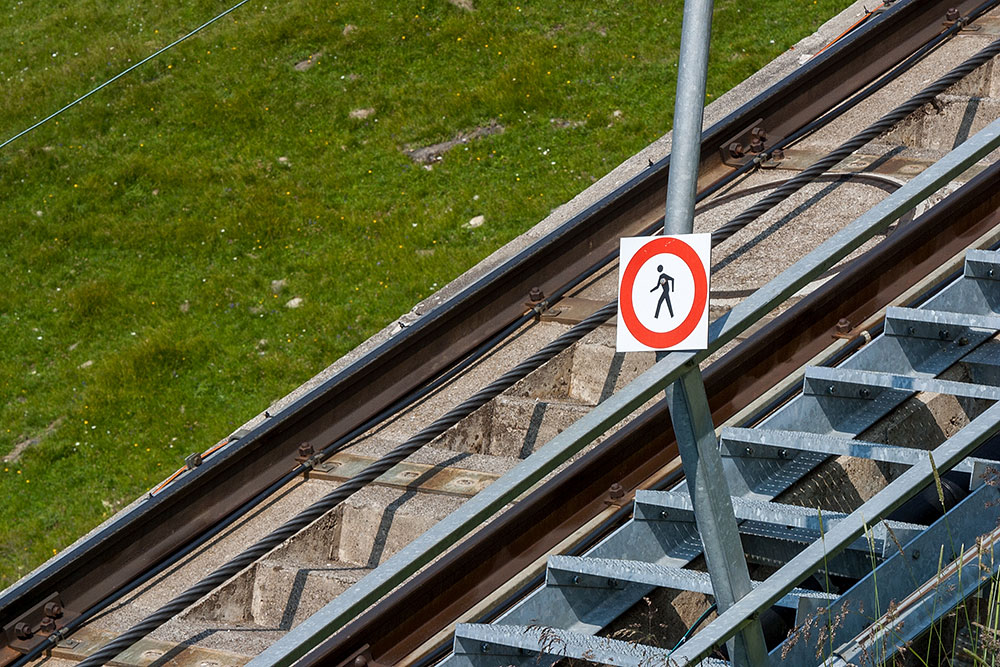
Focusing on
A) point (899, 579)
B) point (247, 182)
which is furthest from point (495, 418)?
point (247, 182)

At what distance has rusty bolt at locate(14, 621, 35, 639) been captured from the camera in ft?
15.7

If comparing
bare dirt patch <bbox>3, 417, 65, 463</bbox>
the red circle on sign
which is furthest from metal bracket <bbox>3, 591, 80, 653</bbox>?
bare dirt patch <bbox>3, 417, 65, 463</bbox>

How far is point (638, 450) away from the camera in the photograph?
4402mm

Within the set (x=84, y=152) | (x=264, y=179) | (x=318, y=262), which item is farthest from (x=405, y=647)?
(x=84, y=152)

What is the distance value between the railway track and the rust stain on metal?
0.5 inches

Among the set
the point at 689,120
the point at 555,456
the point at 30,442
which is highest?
the point at 689,120

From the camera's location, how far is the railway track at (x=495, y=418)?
4309mm

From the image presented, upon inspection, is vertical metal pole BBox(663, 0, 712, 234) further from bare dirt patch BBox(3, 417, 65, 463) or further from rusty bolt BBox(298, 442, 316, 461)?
bare dirt patch BBox(3, 417, 65, 463)

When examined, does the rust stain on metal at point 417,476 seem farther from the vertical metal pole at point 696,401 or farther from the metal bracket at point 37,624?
the vertical metal pole at point 696,401

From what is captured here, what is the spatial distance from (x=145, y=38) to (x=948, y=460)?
1135cm

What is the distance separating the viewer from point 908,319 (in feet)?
13.9

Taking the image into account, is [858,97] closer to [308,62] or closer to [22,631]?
[22,631]

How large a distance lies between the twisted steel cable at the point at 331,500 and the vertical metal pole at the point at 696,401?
7.42 ft

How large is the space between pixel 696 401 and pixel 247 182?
820 centimetres
